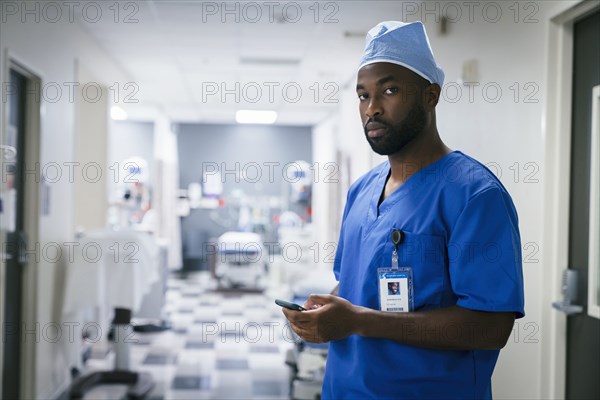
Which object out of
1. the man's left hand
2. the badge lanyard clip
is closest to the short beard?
the badge lanyard clip

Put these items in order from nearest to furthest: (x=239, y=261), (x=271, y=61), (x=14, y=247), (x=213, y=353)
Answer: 1. (x=14, y=247)
2. (x=213, y=353)
3. (x=271, y=61)
4. (x=239, y=261)

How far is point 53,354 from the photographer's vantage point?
3.45m

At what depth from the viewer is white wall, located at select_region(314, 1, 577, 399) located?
2.19 meters

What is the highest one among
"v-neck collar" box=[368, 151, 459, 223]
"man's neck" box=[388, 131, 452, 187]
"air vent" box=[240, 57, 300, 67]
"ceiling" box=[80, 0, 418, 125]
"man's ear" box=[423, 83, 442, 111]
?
"air vent" box=[240, 57, 300, 67]

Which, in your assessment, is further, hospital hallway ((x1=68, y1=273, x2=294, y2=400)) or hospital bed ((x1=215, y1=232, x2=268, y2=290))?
hospital bed ((x1=215, y1=232, x2=268, y2=290))

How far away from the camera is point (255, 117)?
331 inches

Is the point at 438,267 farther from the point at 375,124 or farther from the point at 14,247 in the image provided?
the point at 14,247

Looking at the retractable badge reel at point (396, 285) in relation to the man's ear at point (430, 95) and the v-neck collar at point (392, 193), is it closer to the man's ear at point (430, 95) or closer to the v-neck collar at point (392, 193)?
the v-neck collar at point (392, 193)

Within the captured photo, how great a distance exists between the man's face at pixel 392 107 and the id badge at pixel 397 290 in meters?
0.28

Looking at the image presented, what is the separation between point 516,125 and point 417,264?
1.47m

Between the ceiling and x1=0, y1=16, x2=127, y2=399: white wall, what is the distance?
1.33 ft

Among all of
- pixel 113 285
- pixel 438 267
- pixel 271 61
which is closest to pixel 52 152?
pixel 113 285

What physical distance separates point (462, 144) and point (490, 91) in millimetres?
416

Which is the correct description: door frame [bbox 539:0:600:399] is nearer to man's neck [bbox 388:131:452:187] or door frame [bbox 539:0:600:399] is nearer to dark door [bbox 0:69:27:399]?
man's neck [bbox 388:131:452:187]
